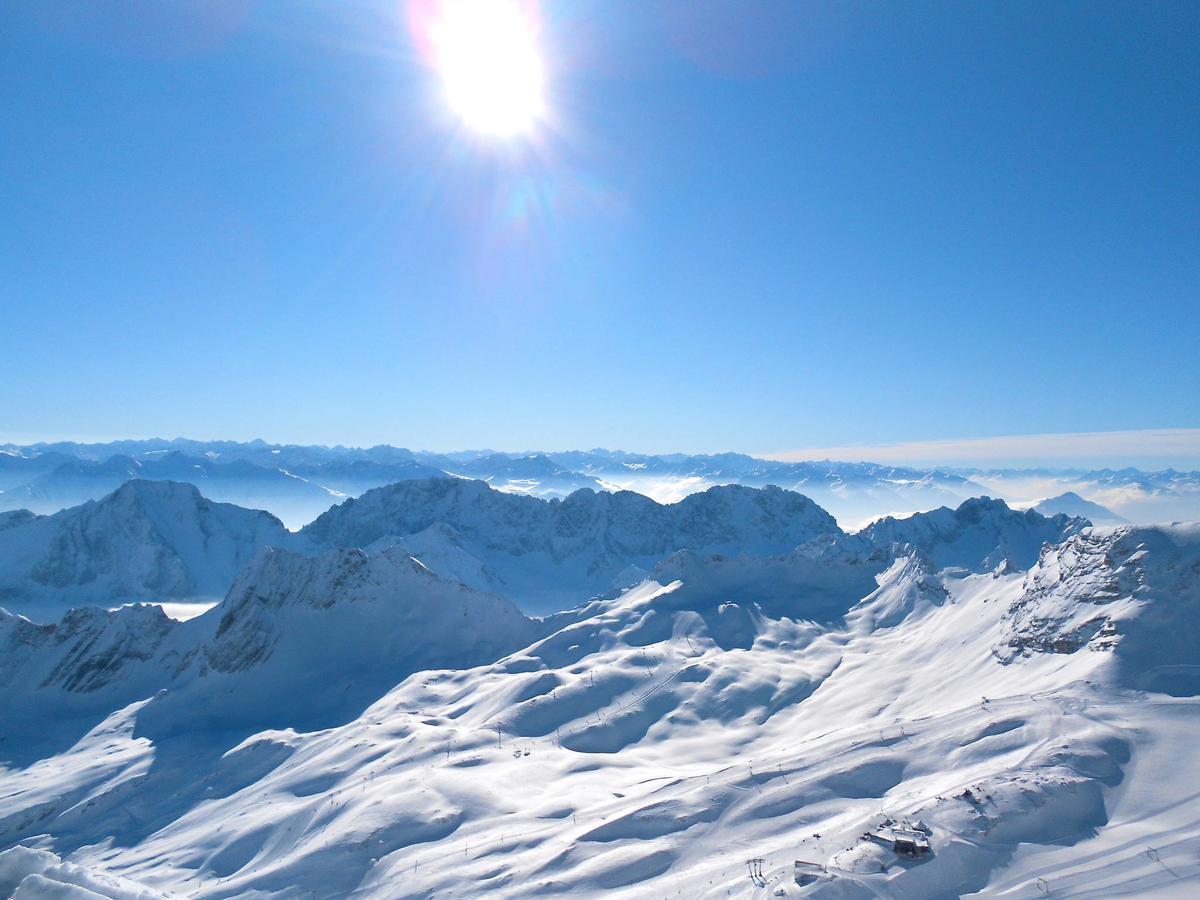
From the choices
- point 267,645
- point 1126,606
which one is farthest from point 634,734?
point 267,645

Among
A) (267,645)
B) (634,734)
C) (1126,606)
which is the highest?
(1126,606)

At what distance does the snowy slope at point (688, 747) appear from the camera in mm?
26156

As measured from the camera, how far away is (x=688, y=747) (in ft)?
203

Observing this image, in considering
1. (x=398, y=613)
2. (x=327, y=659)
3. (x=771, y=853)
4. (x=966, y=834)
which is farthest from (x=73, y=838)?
(x=966, y=834)

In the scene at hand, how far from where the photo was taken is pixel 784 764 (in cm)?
4053

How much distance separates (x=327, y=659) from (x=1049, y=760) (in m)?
95.3

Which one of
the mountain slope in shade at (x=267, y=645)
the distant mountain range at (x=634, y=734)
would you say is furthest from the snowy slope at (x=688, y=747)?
the mountain slope in shade at (x=267, y=645)

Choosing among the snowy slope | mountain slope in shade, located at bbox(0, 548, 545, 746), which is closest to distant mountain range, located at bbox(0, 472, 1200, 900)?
the snowy slope

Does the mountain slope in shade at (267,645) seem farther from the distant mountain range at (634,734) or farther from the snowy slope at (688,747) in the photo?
the snowy slope at (688,747)

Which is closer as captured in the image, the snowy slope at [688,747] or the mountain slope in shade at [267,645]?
the snowy slope at [688,747]

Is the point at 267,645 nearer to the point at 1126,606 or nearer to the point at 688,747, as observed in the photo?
the point at 688,747

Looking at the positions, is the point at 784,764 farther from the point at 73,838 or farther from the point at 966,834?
the point at 73,838

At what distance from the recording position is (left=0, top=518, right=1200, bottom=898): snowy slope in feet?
85.8

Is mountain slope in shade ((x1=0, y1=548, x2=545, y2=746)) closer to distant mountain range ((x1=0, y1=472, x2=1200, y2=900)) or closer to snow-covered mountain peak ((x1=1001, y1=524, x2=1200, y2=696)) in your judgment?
distant mountain range ((x1=0, y1=472, x2=1200, y2=900))
